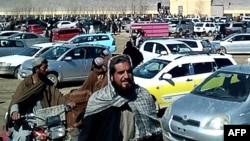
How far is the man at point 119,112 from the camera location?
4.11m

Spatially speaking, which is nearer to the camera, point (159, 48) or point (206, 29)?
point (159, 48)

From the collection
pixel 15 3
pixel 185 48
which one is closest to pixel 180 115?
pixel 185 48

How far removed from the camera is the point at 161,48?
2091cm

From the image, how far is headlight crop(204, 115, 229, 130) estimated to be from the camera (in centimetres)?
838

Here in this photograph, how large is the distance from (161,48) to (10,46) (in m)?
6.85

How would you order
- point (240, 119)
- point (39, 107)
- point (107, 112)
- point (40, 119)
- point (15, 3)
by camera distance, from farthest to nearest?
point (15, 3) < point (240, 119) < point (39, 107) < point (40, 119) < point (107, 112)

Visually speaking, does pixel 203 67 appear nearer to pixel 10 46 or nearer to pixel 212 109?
pixel 212 109

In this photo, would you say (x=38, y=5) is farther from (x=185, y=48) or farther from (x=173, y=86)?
(x=173, y=86)

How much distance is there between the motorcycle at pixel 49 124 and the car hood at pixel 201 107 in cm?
333

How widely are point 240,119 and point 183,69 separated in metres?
4.53

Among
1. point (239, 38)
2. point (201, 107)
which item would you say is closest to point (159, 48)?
point (239, 38)

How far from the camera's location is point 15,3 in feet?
363

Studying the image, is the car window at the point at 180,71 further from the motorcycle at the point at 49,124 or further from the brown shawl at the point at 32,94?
the motorcycle at the point at 49,124

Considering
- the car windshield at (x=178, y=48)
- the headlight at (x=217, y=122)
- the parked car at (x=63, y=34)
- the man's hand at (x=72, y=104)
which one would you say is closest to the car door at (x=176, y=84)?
Result: the headlight at (x=217, y=122)
